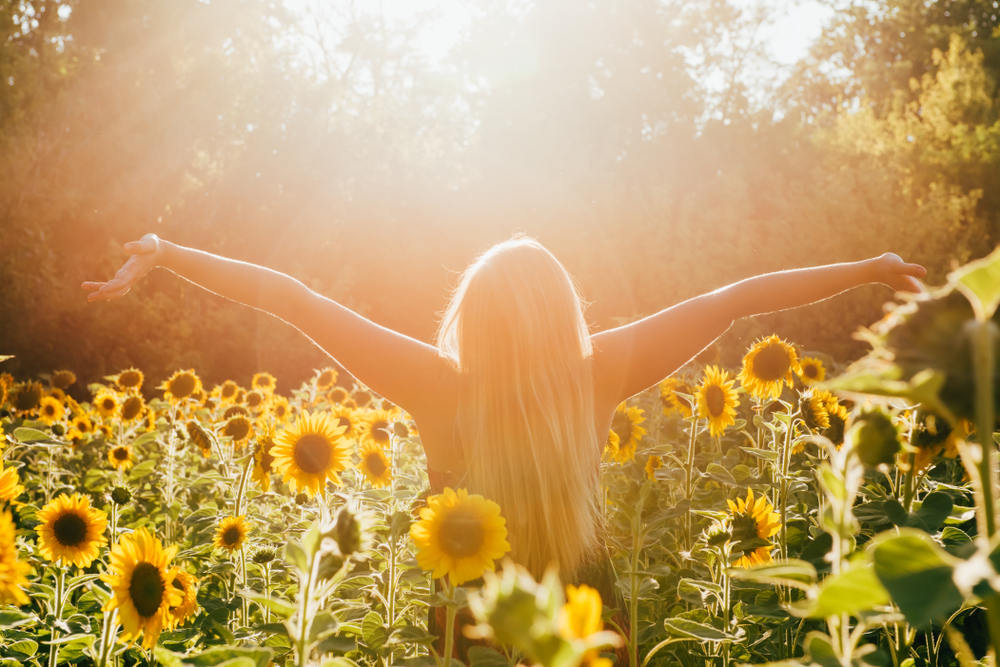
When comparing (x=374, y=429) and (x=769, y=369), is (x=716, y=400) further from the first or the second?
(x=374, y=429)

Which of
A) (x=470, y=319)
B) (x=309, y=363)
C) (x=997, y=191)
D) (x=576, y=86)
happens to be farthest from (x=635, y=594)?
(x=576, y=86)

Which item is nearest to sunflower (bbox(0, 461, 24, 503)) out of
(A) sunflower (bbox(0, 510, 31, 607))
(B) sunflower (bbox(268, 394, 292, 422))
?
(A) sunflower (bbox(0, 510, 31, 607))

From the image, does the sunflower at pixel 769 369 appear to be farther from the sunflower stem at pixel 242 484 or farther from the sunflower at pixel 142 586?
the sunflower at pixel 142 586

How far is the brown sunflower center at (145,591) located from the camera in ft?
5.16

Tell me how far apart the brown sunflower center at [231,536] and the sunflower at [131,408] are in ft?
8.32

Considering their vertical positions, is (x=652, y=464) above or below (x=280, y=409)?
below

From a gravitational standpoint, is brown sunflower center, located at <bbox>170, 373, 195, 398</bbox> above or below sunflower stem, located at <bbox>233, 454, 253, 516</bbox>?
above

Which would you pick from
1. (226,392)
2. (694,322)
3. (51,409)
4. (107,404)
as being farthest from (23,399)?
(694,322)

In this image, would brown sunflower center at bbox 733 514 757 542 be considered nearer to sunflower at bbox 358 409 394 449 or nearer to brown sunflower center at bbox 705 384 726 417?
brown sunflower center at bbox 705 384 726 417

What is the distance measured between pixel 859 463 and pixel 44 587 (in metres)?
2.37

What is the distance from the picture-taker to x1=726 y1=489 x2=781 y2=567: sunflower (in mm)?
1769

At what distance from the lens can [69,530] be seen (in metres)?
2.21

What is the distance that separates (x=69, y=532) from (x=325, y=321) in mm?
921

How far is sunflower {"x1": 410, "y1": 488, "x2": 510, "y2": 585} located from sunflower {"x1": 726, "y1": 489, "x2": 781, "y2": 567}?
0.69 metres
